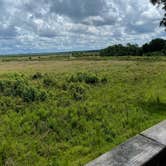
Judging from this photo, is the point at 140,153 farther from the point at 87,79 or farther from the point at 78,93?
the point at 87,79

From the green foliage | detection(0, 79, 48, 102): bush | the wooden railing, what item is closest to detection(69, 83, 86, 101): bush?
detection(0, 79, 48, 102): bush

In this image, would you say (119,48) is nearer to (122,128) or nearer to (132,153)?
(122,128)

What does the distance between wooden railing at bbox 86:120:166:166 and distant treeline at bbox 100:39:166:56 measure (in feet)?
221

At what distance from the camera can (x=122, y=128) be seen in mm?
7512

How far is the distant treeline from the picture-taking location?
238ft

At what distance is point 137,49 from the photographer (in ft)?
254

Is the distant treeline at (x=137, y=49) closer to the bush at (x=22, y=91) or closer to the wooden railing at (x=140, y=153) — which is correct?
the bush at (x=22, y=91)

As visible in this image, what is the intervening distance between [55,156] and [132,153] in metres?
4.24

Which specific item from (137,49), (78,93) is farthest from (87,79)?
(137,49)

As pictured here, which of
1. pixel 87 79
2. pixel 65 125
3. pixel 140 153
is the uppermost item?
pixel 140 153

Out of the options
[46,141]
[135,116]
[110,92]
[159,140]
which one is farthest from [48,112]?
[159,140]

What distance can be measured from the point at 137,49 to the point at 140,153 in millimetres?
77790

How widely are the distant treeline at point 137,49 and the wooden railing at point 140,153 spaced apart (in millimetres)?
67370

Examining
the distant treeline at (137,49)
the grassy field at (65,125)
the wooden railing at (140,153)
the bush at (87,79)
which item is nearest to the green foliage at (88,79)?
the bush at (87,79)
